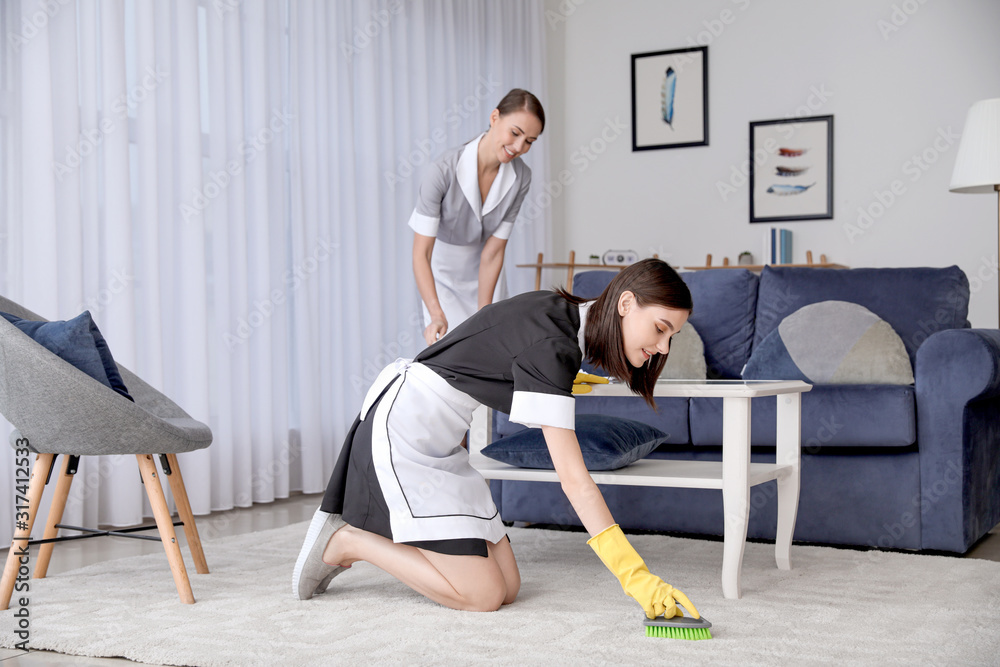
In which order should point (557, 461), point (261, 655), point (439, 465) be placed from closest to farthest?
point (261, 655), point (557, 461), point (439, 465)

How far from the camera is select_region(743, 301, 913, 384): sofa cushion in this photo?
9.11ft

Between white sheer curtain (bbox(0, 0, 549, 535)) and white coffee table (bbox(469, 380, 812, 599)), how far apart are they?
1333 mm

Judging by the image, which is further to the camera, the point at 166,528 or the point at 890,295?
the point at 890,295

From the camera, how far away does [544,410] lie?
1.71 m

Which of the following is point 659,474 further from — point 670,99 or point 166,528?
point 670,99

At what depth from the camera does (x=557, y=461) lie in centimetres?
172

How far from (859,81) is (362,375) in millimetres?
3116

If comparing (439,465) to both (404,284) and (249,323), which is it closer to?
(249,323)

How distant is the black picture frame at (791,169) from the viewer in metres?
5.22

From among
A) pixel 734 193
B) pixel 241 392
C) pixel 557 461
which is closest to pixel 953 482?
pixel 557 461

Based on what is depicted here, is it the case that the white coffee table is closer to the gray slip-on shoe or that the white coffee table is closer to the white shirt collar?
the gray slip-on shoe

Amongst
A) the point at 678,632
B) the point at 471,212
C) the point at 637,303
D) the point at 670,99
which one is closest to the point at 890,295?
the point at 471,212

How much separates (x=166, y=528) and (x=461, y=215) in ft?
4.45

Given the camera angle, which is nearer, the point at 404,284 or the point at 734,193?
the point at 404,284
